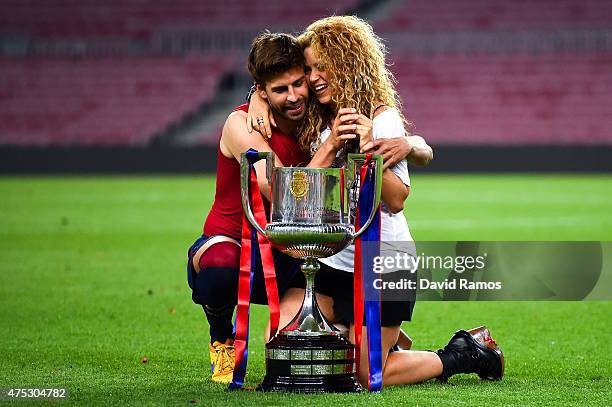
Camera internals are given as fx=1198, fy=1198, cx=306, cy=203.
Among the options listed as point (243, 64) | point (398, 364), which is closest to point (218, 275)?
point (398, 364)

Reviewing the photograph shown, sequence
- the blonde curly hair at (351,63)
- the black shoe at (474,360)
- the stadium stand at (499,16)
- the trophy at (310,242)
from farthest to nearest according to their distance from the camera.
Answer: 1. the stadium stand at (499,16)
2. the black shoe at (474,360)
3. the blonde curly hair at (351,63)
4. the trophy at (310,242)

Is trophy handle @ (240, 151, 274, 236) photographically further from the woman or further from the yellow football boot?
the yellow football boot

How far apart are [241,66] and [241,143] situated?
2747 cm

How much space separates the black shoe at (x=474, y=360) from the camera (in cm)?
545

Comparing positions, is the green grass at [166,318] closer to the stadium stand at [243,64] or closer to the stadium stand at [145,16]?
the stadium stand at [243,64]

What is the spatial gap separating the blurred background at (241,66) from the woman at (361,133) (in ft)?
79.4

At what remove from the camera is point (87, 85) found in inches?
1288

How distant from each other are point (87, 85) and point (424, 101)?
918 cm

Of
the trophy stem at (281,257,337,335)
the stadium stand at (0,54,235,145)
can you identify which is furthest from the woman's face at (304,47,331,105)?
the stadium stand at (0,54,235,145)

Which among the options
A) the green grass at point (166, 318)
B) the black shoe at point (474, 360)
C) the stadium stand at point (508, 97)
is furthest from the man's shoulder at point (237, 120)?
the stadium stand at point (508, 97)

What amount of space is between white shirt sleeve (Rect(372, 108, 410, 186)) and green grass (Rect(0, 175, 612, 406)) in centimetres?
95

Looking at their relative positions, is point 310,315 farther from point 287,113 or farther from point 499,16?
point 499,16

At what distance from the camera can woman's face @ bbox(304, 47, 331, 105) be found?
5.20 meters

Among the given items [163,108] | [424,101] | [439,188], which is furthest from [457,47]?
[439,188]
